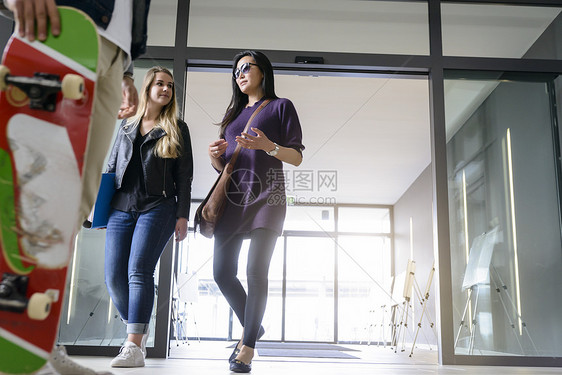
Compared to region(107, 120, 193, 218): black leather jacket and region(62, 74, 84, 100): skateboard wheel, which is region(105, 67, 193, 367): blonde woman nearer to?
region(107, 120, 193, 218): black leather jacket

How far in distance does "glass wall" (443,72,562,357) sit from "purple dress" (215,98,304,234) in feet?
4.79

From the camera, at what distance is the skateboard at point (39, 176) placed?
92 cm

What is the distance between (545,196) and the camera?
131 inches

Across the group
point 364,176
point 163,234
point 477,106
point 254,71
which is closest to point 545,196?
point 477,106

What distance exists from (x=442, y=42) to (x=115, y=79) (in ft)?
8.66

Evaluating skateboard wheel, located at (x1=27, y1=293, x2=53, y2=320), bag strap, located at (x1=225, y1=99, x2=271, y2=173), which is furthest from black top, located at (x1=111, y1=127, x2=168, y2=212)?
skateboard wheel, located at (x1=27, y1=293, x2=53, y2=320)

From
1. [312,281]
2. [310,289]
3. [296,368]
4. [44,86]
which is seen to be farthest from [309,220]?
[44,86]

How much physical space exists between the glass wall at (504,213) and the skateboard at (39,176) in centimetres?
255

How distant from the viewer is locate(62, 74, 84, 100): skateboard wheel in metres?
0.98

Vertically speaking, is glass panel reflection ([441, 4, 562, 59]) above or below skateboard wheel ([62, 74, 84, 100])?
above

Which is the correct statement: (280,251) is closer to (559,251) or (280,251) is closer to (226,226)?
(559,251)

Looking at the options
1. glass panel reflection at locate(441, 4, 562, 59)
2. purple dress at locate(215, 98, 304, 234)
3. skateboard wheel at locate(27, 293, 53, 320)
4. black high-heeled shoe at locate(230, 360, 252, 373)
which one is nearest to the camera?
skateboard wheel at locate(27, 293, 53, 320)

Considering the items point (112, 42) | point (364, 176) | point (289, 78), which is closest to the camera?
point (112, 42)

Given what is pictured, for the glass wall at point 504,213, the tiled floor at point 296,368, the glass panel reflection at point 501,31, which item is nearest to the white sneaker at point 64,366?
the tiled floor at point 296,368
